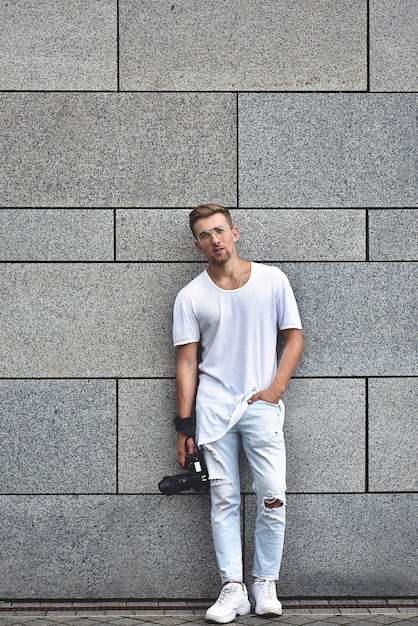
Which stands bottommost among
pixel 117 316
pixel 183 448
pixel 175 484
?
pixel 175 484

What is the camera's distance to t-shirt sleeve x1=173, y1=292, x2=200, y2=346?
5266 millimetres

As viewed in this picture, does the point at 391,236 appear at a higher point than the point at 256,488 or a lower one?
higher

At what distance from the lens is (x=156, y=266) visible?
18.1ft

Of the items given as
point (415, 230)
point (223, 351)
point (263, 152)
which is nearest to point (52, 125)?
point (263, 152)

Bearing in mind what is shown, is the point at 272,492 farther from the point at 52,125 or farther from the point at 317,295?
the point at 52,125

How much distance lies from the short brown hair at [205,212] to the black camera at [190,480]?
146cm

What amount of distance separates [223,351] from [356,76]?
6.72 feet

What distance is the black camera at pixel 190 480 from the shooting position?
518 cm

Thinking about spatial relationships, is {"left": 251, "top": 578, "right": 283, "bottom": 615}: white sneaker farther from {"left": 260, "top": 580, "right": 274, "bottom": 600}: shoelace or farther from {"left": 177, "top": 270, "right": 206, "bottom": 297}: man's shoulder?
{"left": 177, "top": 270, "right": 206, "bottom": 297}: man's shoulder

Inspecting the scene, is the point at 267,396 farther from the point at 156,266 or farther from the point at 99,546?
the point at 99,546

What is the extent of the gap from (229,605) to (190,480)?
79cm

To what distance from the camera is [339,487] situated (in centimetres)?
554

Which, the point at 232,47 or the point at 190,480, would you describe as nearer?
the point at 190,480

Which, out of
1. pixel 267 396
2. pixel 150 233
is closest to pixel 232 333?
pixel 267 396
